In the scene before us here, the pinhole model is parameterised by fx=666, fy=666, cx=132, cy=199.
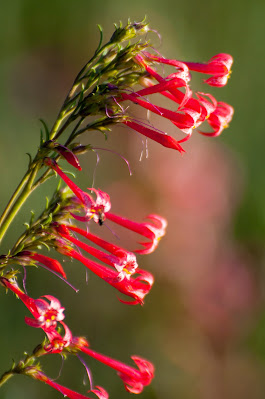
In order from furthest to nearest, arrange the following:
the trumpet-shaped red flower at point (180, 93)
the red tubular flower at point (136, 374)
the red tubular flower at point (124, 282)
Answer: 1. the red tubular flower at point (136, 374)
2. the red tubular flower at point (124, 282)
3. the trumpet-shaped red flower at point (180, 93)

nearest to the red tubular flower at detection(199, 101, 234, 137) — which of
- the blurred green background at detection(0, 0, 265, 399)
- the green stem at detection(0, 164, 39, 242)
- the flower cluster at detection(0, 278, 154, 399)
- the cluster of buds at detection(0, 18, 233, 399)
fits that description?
the cluster of buds at detection(0, 18, 233, 399)

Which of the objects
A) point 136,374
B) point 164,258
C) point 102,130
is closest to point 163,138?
point 102,130

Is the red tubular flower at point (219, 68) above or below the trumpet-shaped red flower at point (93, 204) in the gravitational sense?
above

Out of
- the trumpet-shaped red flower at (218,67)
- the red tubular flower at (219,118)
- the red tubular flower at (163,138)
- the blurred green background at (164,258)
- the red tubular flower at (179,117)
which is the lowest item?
the blurred green background at (164,258)

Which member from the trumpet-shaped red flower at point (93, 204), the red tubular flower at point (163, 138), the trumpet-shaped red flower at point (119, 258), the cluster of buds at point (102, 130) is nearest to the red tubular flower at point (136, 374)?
the cluster of buds at point (102, 130)

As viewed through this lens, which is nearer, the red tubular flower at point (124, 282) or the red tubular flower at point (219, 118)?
the red tubular flower at point (124, 282)

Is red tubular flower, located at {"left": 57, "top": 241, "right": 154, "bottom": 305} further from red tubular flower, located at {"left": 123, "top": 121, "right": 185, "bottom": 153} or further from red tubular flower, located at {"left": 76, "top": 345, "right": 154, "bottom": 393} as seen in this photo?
red tubular flower, located at {"left": 123, "top": 121, "right": 185, "bottom": 153}

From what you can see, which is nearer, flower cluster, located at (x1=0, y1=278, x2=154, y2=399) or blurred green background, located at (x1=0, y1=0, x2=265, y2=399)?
flower cluster, located at (x1=0, y1=278, x2=154, y2=399)

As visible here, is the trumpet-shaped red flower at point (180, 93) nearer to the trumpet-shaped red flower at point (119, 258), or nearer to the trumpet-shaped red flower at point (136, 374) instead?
the trumpet-shaped red flower at point (119, 258)
